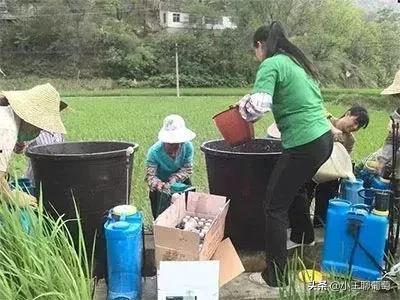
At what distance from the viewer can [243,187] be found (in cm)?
319

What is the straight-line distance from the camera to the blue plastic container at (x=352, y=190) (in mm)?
3312

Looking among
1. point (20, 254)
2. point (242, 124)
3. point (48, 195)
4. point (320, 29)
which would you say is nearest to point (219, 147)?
point (242, 124)

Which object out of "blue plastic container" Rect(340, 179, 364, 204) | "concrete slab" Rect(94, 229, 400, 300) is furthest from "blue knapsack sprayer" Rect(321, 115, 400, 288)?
"blue plastic container" Rect(340, 179, 364, 204)

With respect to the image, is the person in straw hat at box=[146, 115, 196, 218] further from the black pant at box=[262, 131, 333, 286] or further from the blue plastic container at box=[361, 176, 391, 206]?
the blue plastic container at box=[361, 176, 391, 206]

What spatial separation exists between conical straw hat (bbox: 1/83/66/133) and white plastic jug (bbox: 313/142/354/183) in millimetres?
1675

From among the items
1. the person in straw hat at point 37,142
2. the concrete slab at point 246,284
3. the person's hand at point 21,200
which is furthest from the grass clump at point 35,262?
the person in straw hat at point 37,142

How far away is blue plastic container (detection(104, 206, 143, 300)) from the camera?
2.60m

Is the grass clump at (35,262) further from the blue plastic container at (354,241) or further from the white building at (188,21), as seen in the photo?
the white building at (188,21)

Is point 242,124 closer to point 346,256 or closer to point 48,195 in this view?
point 346,256

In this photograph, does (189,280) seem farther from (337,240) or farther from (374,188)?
(374,188)

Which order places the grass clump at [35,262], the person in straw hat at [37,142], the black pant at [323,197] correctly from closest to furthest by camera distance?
1. the grass clump at [35,262]
2. the person in straw hat at [37,142]
3. the black pant at [323,197]

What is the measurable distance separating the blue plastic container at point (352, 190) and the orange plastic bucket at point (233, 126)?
733 mm

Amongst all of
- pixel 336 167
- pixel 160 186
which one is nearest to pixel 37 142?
pixel 160 186

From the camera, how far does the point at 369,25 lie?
37.3 metres
